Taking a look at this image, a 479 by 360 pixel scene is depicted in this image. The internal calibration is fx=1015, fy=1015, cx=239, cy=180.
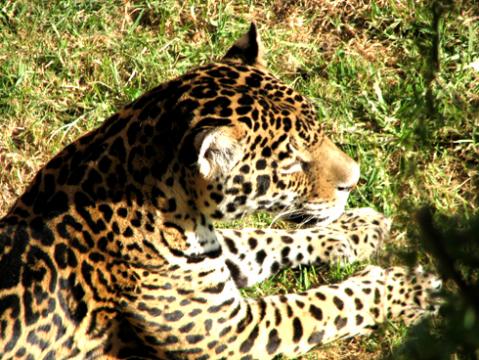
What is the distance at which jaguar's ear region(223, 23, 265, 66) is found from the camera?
23.1 feet

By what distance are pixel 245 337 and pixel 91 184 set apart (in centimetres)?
151

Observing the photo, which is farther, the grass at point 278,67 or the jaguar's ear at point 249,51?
the grass at point 278,67

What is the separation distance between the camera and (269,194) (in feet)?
21.8

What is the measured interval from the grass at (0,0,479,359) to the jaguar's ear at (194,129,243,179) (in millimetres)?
2258

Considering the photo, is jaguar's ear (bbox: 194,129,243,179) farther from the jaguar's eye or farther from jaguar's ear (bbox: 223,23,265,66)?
jaguar's ear (bbox: 223,23,265,66)

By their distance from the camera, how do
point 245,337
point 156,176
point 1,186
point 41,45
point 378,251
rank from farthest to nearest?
point 41,45 < point 1,186 < point 378,251 < point 245,337 < point 156,176

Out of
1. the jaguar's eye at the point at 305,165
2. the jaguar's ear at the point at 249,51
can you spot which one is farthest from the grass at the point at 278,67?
the jaguar's ear at the point at 249,51

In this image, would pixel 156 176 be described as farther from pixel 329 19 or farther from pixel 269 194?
pixel 329 19

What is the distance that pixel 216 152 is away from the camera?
6.20m

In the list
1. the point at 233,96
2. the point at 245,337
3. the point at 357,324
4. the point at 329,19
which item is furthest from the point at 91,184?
the point at 329,19

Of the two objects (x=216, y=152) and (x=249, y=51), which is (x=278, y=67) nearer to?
(x=249, y=51)

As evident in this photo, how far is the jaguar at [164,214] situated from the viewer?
20.7ft

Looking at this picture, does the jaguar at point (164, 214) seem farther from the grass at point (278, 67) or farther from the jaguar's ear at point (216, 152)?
the grass at point (278, 67)

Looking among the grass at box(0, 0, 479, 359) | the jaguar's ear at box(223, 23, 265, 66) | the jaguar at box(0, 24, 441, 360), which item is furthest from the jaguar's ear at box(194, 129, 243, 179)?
the grass at box(0, 0, 479, 359)
